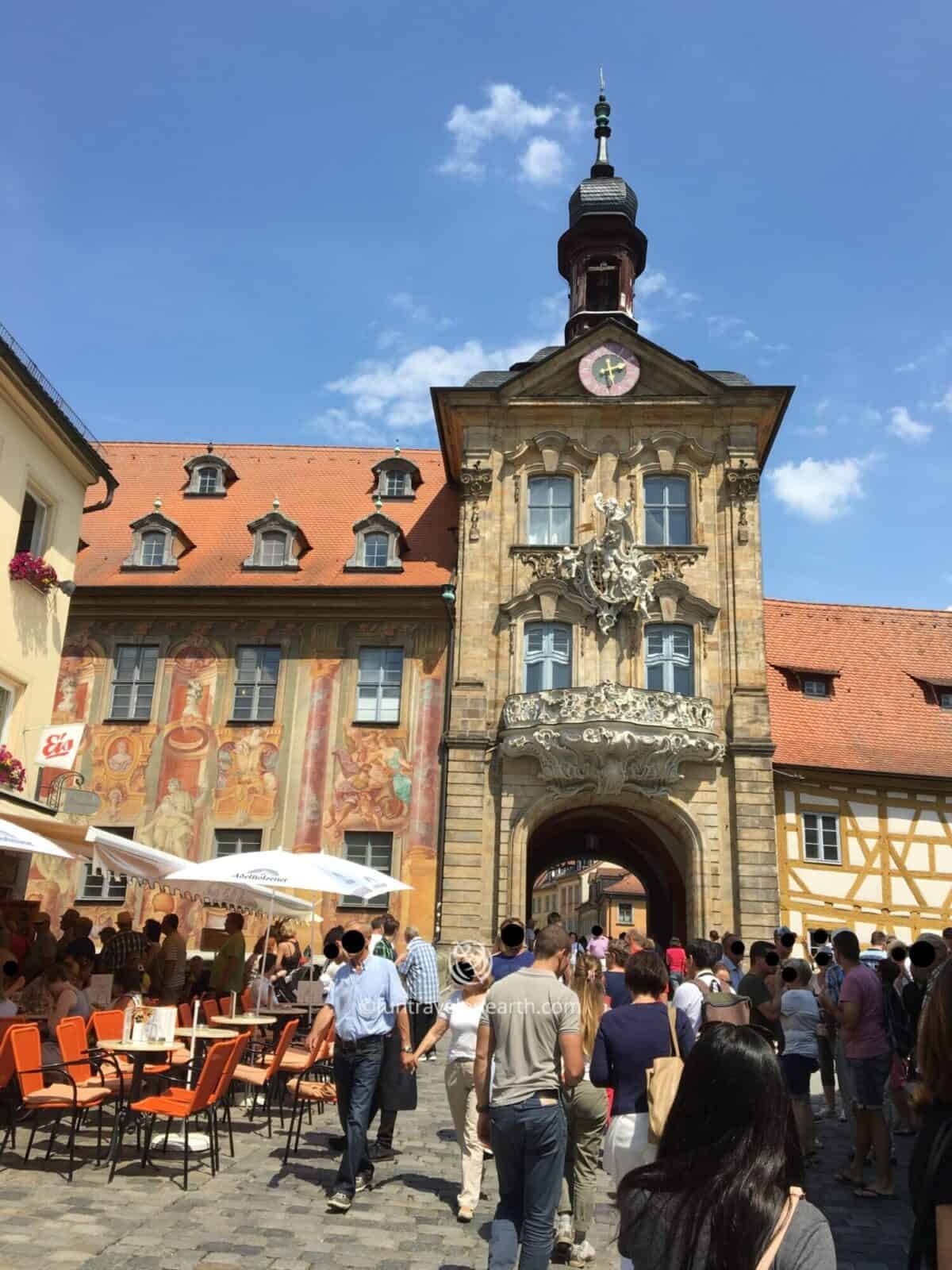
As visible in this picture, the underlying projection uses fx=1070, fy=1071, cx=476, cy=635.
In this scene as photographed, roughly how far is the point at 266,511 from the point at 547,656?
957 centimetres

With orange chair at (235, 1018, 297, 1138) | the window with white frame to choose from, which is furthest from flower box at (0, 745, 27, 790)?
the window with white frame

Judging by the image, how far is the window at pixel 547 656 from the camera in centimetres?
2392

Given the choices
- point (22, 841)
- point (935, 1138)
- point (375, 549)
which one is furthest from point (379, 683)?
point (935, 1138)

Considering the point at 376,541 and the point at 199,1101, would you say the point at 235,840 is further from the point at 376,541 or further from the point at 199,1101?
the point at 199,1101

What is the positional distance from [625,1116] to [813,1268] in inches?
104

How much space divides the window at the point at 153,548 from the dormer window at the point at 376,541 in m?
4.72

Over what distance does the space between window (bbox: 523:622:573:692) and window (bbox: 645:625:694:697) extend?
179cm

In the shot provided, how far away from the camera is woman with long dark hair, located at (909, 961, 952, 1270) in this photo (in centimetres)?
235

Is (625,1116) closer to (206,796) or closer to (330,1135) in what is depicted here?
(330,1135)

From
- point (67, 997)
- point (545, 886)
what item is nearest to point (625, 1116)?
point (67, 997)

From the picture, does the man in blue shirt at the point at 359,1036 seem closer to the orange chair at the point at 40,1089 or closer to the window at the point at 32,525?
the orange chair at the point at 40,1089

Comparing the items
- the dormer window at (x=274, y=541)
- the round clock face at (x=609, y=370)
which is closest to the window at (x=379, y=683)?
the dormer window at (x=274, y=541)

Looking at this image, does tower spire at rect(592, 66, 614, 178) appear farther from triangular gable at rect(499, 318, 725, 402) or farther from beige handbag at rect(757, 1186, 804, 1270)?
beige handbag at rect(757, 1186, 804, 1270)

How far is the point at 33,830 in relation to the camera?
13.2 m
